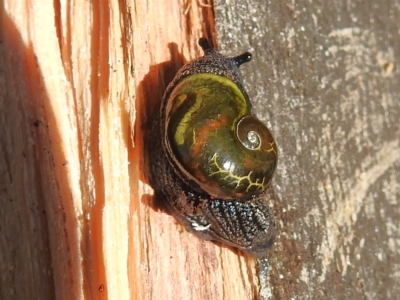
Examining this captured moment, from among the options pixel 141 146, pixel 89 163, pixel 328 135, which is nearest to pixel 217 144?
pixel 141 146

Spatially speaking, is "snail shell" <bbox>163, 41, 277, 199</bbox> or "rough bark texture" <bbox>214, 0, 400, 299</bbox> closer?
"snail shell" <bbox>163, 41, 277, 199</bbox>

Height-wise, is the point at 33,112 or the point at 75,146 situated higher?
the point at 33,112

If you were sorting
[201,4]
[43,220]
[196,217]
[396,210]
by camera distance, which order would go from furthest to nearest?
[396,210]
[201,4]
[196,217]
[43,220]

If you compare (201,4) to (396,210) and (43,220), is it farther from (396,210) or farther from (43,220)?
(396,210)

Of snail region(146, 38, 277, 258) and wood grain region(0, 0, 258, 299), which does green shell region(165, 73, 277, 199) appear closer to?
snail region(146, 38, 277, 258)

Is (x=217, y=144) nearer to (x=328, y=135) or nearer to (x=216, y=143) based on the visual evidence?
(x=216, y=143)

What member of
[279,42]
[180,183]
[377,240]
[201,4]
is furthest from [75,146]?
[377,240]

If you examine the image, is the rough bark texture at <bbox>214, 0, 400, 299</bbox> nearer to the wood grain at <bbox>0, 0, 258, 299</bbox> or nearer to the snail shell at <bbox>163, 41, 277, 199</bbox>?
the wood grain at <bbox>0, 0, 258, 299</bbox>

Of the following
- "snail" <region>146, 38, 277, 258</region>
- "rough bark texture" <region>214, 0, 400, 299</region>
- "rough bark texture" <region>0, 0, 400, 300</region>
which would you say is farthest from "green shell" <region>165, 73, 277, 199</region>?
"rough bark texture" <region>214, 0, 400, 299</region>
